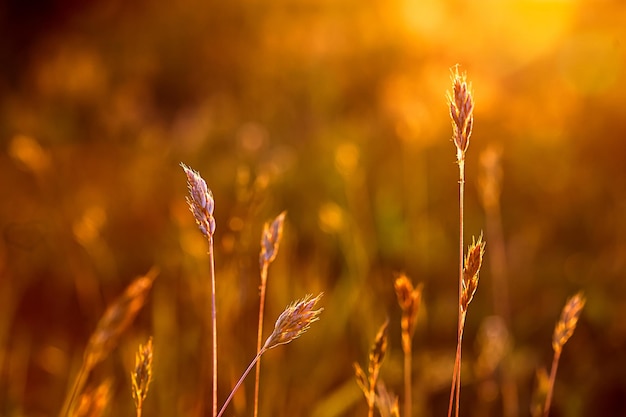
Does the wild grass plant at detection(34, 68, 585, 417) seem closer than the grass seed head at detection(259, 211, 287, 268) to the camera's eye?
Yes

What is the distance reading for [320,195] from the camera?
2.57 meters

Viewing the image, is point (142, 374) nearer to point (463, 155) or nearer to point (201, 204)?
point (201, 204)

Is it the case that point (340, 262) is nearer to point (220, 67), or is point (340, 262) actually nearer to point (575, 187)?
point (575, 187)

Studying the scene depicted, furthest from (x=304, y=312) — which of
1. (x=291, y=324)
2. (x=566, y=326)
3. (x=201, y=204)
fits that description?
(x=566, y=326)

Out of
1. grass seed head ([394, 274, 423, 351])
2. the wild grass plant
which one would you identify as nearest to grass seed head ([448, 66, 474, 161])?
the wild grass plant

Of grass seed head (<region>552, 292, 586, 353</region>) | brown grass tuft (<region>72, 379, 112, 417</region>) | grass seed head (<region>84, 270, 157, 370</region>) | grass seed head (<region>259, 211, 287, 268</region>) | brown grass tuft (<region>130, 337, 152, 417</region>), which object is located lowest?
brown grass tuft (<region>72, 379, 112, 417</region>)

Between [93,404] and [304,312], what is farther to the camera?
[93,404]

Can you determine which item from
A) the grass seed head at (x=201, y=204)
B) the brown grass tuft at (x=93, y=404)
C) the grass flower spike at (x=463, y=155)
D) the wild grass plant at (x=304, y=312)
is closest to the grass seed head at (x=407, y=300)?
the wild grass plant at (x=304, y=312)

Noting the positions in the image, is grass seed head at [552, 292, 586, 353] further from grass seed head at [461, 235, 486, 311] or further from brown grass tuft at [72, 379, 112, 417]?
brown grass tuft at [72, 379, 112, 417]

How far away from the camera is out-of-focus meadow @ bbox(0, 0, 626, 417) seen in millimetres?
1586

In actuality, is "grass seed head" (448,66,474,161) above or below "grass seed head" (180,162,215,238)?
above

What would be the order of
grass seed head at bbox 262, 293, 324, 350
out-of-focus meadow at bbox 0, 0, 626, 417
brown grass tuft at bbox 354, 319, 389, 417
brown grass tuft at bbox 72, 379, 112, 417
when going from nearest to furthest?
grass seed head at bbox 262, 293, 324, 350
brown grass tuft at bbox 354, 319, 389, 417
brown grass tuft at bbox 72, 379, 112, 417
out-of-focus meadow at bbox 0, 0, 626, 417

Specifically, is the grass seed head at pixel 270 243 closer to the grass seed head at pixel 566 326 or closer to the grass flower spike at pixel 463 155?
the grass flower spike at pixel 463 155

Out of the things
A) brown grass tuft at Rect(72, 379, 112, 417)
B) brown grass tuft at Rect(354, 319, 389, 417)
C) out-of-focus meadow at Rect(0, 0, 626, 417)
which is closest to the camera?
brown grass tuft at Rect(354, 319, 389, 417)
